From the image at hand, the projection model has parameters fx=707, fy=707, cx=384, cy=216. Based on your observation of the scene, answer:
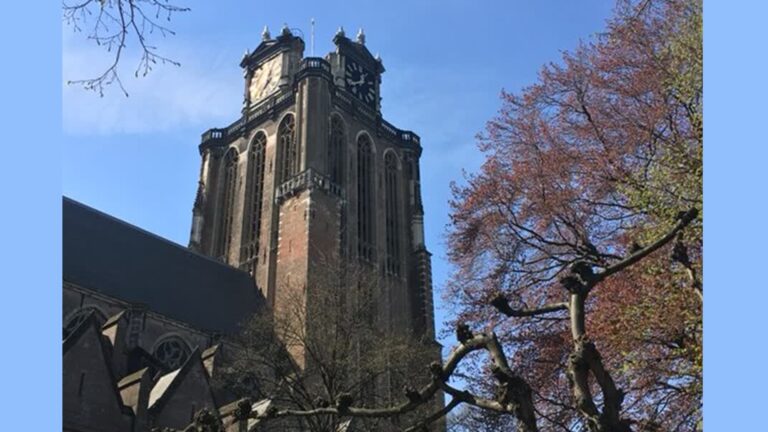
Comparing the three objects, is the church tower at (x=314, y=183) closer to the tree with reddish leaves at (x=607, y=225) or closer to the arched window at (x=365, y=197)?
the arched window at (x=365, y=197)

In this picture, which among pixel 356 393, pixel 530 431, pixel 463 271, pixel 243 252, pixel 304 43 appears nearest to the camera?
pixel 530 431

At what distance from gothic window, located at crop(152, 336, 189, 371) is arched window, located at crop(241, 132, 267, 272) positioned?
726cm

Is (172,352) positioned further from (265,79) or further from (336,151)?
(265,79)

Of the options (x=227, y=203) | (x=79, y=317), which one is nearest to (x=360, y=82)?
(x=227, y=203)

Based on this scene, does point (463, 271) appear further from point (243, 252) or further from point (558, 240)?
point (243, 252)

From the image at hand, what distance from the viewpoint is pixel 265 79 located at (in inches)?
1631

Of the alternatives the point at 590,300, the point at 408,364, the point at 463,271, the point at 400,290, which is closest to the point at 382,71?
the point at 400,290

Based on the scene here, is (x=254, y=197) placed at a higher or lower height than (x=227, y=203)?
lower

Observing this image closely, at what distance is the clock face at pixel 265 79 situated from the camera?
40562 millimetres

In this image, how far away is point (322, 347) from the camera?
54.1 ft

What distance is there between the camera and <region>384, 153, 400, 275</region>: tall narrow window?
36625mm

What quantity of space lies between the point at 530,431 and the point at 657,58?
7411 millimetres

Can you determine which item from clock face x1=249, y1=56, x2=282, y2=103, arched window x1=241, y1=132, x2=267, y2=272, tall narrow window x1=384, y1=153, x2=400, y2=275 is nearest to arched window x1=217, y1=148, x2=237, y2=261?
arched window x1=241, y1=132, x2=267, y2=272

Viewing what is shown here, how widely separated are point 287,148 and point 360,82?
7656 millimetres
